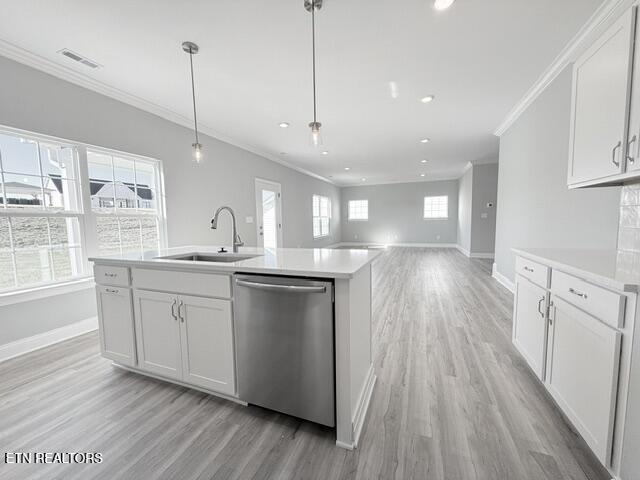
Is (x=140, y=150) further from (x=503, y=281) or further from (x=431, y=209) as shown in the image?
(x=431, y=209)

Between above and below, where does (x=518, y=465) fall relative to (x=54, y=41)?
below

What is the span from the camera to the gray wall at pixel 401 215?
9805 mm

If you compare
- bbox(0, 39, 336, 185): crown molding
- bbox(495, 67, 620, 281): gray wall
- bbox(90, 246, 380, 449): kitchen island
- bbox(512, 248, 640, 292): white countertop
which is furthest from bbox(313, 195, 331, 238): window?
bbox(512, 248, 640, 292): white countertop

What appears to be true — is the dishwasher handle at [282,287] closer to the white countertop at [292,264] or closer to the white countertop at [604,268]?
the white countertop at [292,264]

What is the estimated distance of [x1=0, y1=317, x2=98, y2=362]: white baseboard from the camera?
2266mm

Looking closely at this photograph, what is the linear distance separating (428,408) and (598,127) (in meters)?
2.01

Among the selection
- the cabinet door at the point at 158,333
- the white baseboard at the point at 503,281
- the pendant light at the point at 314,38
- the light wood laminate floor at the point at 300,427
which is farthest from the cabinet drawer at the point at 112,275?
the white baseboard at the point at 503,281

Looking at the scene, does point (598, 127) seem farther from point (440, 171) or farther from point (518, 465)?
point (440, 171)

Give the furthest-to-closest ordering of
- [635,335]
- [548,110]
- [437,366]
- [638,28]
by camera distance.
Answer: [548,110] → [437,366] → [638,28] → [635,335]

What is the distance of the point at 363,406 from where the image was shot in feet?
5.16

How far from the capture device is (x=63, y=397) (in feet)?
5.79

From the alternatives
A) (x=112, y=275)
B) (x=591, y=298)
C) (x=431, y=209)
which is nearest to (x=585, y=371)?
(x=591, y=298)

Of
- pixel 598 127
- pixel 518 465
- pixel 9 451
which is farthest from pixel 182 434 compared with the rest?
pixel 598 127

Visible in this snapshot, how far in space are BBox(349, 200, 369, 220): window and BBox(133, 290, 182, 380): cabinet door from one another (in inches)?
384
